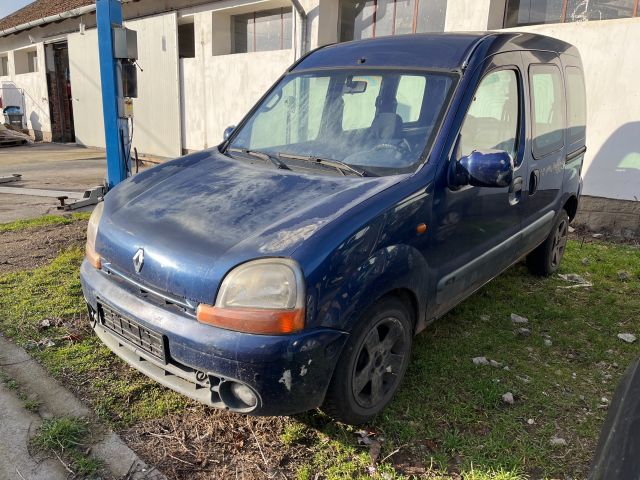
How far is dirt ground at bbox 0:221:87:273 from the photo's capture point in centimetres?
481

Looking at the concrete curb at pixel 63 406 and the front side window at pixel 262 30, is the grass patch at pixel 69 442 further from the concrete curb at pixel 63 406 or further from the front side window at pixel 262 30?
the front side window at pixel 262 30

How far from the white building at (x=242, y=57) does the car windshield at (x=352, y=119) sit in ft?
15.0

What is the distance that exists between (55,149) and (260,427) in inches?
644

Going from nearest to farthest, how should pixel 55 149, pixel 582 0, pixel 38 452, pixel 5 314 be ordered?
pixel 38 452 → pixel 5 314 → pixel 582 0 → pixel 55 149

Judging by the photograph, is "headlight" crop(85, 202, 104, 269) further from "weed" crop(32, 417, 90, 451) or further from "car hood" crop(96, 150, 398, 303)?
"weed" crop(32, 417, 90, 451)

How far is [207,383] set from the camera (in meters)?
2.20

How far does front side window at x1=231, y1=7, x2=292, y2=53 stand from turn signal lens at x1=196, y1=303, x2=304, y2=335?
9113mm

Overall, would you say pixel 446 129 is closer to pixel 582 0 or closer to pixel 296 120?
pixel 296 120

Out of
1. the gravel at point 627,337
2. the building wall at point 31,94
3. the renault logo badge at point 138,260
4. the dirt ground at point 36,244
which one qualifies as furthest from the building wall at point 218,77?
the building wall at point 31,94

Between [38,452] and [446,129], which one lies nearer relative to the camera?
[38,452]

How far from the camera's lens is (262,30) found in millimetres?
10852

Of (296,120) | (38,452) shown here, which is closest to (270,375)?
(38,452)

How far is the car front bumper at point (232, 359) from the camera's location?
2043 mm

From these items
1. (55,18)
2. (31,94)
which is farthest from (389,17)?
(31,94)
